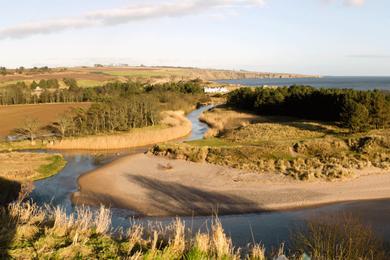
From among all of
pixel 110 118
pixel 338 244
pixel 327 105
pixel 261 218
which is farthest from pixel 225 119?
pixel 338 244

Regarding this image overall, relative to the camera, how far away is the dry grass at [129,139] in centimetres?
4884

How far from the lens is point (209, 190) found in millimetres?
28750

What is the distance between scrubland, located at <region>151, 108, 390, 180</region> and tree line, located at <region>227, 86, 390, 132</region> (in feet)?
5.53

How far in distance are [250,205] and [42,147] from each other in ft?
102

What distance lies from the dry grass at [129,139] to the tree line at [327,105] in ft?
53.9

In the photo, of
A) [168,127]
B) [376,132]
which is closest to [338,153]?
[376,132]

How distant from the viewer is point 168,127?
5747 cm

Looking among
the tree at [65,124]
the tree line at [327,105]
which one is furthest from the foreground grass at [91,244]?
the tree at [65,124]

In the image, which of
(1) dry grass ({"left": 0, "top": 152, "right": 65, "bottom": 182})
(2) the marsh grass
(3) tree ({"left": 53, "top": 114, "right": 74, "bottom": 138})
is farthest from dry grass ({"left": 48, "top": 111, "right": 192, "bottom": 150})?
(2) the marsh grass

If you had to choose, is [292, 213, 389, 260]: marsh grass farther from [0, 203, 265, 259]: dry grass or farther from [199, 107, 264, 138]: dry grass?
[199, 107, 264, 138]: dry grass

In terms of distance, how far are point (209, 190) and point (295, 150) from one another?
1478 cm

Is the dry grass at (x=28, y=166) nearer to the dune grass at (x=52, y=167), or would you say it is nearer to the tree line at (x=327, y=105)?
the dune grass at (x=52, y=167)

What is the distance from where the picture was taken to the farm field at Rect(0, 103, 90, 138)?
63.5 metres

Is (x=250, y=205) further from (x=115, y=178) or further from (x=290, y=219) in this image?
(x=115, y=178)
